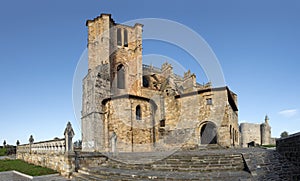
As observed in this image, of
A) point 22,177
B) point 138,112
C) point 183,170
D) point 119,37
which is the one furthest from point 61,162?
point 119,37

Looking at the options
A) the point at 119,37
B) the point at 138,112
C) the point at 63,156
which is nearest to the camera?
the point at 63,156

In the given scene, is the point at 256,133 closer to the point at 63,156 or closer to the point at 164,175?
the point at 164,175

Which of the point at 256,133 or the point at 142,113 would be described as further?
the point at 256,133

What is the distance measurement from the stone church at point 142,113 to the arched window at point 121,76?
1.55 feet

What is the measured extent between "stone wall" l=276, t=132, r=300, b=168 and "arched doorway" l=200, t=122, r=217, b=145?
11039 millimetres

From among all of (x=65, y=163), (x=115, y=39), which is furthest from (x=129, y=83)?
(x=65, y=163)

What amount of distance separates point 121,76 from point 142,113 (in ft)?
23.6

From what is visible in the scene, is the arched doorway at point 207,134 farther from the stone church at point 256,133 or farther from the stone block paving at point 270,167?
the stone church at point 256,133

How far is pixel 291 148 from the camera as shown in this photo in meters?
8.95

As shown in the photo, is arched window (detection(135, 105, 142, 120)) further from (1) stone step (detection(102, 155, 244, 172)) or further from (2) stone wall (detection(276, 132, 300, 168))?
(2) stone wall (detection(276, 132, 300, 168))

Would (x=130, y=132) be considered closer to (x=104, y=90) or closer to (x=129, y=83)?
(x=104, y=90)

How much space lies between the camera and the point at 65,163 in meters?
11.3

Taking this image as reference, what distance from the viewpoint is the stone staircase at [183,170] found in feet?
26.0

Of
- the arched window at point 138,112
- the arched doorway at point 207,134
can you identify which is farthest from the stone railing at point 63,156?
the arched doorway at point 207,134
